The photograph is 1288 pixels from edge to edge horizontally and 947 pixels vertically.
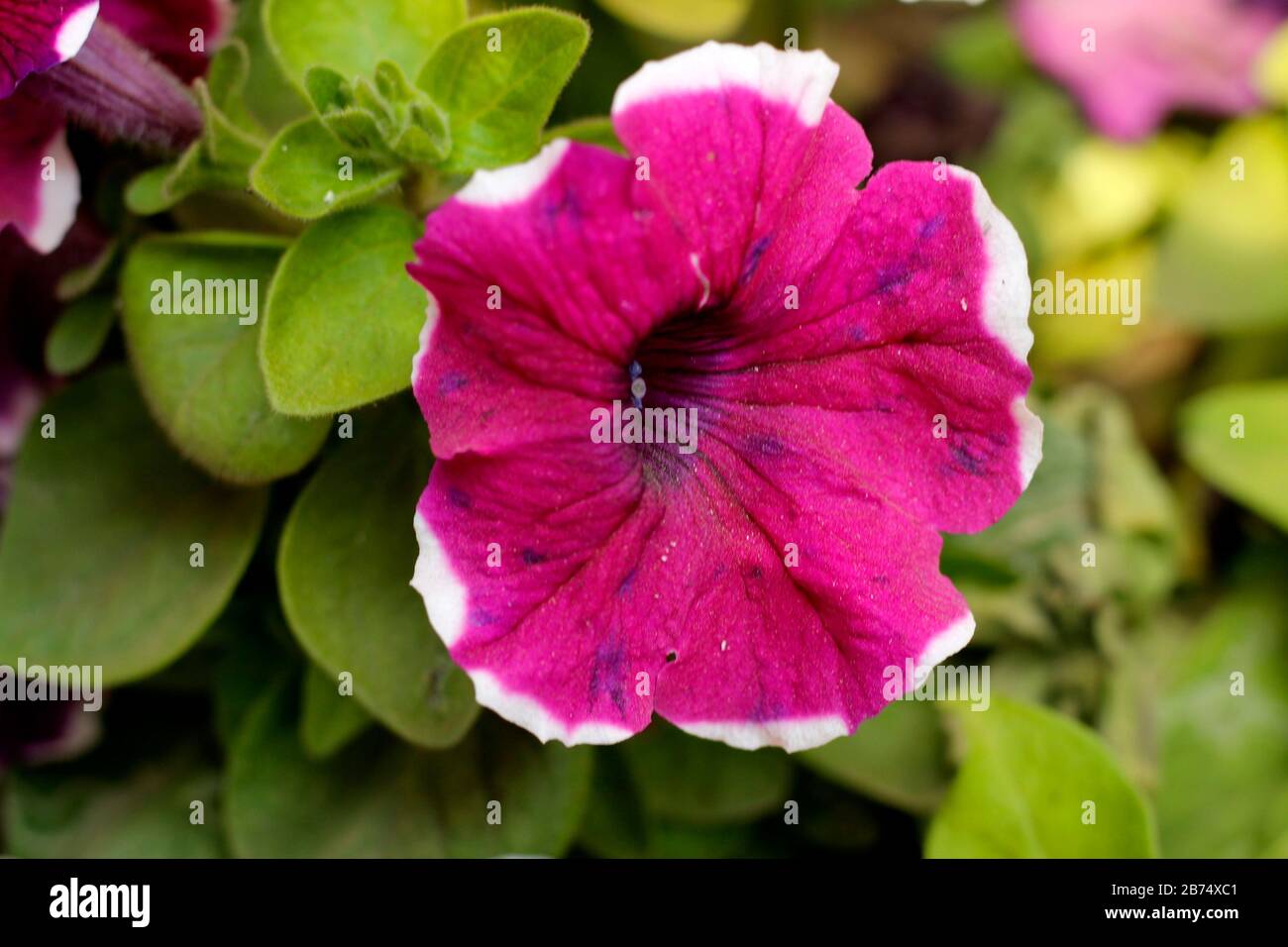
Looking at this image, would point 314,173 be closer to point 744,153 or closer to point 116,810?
point 744,153

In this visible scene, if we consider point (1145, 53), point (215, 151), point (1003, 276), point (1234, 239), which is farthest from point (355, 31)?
point (1145, 53)

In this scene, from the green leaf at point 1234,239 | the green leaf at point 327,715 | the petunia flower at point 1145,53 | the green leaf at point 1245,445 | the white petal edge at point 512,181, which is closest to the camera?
the white petal edge at point 512,181

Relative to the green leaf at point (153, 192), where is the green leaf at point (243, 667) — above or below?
below

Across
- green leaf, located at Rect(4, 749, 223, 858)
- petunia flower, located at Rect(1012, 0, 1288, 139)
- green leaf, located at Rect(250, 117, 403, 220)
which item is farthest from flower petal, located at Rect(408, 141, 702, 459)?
petunia flower, located at Rect(1012, 0, 1288, 139)

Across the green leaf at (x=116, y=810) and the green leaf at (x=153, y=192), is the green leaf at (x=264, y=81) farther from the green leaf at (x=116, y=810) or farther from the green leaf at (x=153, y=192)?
the green leaf at (x=116, y=810)

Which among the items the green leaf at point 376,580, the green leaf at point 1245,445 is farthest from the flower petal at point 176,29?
the green leaf at point 1245,445

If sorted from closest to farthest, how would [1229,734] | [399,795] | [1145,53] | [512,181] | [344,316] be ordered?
[512,181] < [344,316] < [399,795] < [1229,734] < [1145,53]
